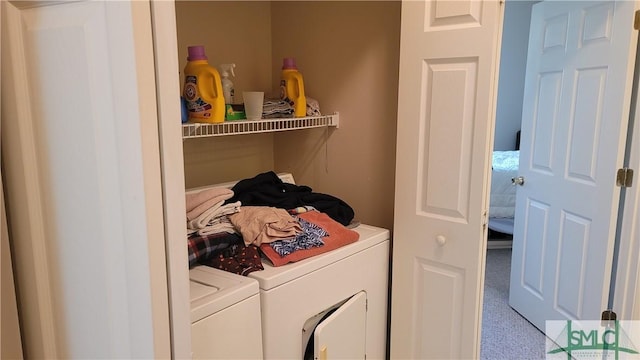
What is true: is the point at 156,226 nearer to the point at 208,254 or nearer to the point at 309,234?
the point at 208,254

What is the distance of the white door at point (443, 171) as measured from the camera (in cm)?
165

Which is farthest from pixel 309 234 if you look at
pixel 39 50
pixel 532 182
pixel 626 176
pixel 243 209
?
pixel 532 182

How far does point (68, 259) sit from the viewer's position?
2.97 ft

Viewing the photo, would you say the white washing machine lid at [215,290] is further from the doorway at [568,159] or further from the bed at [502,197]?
the bed at [502,197]

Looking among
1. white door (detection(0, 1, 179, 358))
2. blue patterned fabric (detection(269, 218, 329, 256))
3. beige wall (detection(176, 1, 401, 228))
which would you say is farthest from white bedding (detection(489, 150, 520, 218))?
white door (detection(0, 1, 179, 358))

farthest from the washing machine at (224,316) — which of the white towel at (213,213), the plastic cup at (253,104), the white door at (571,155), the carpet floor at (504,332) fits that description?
the white door at (571,155)

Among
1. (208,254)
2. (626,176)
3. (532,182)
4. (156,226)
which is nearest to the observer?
(156,226)

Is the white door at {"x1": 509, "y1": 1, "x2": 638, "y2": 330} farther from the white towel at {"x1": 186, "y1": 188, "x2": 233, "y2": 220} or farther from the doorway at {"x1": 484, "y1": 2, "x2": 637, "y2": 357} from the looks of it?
the white towel at {"x1": 186, "y1": 188, "x2": 233, "y2": 220}

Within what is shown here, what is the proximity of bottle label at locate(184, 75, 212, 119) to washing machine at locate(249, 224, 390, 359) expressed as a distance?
58 centimetres

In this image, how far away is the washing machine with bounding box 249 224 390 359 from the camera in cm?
149

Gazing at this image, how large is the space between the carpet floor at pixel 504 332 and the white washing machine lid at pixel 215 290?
177cm

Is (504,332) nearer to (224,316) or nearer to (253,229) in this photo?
(253,229)

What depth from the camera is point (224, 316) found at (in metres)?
1.31

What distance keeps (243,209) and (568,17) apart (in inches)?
83.9
